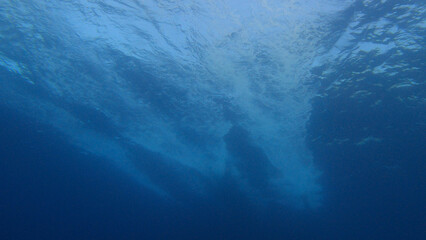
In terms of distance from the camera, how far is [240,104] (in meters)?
14.9

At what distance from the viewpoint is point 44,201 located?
4572cm

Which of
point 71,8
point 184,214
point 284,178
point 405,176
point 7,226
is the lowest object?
point 7,226

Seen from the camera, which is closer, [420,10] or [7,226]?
[420,10]

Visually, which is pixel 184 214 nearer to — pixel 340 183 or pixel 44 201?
pixel 340 183

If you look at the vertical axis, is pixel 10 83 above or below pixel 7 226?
above

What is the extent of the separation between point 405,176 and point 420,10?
12562mm

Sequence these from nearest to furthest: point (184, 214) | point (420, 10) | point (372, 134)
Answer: point (420, 10) → point (372, 134) → point (184, 214)

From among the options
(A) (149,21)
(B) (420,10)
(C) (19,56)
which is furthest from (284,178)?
(C) (19,56)

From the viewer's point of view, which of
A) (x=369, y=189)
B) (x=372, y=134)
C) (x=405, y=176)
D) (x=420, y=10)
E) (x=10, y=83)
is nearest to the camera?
(x=420, y=10)

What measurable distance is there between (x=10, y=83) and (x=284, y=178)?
2622 centimetres

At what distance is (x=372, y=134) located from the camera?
532 inches

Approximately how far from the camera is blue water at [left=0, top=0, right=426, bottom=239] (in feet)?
32.2

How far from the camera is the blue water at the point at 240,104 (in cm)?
982

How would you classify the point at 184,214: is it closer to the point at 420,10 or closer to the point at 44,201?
the point at 44,201
